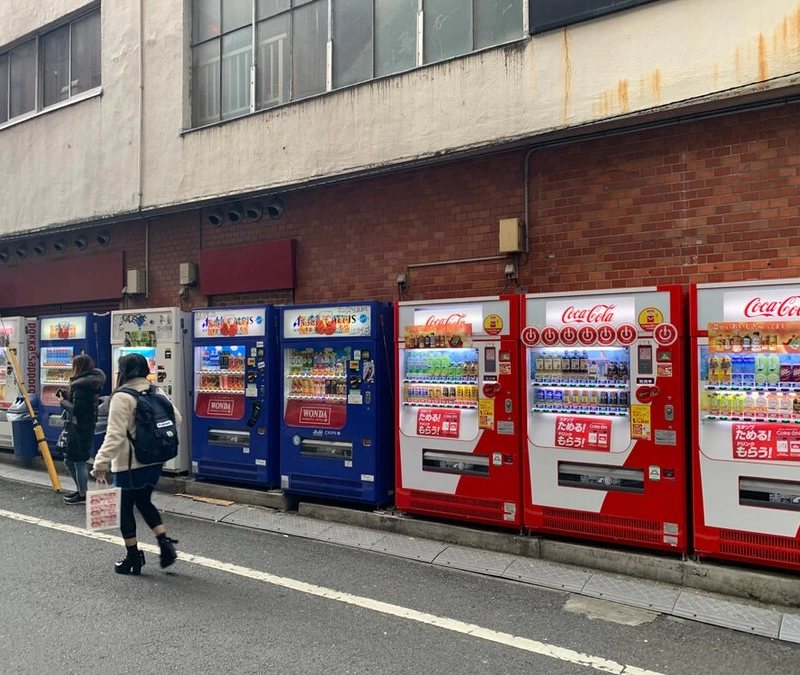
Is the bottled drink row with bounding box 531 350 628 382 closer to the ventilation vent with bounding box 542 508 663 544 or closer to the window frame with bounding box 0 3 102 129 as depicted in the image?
the ventilation vent with bounding box 542 508 663 544

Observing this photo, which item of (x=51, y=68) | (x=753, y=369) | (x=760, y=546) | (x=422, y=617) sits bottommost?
(x=422, y=617)

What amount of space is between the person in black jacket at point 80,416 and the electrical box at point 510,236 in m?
5.13

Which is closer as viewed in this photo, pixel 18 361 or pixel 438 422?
pixel 438 422

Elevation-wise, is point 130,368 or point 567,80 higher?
point 567,80

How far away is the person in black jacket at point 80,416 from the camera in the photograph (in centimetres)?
771

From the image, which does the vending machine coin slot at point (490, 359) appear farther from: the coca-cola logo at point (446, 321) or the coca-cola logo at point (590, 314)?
the coca-cola logo at point (590, 314)

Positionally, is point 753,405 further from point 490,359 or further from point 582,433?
point 490,359

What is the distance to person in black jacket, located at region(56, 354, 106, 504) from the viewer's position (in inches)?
303

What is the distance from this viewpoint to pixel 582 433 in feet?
18.3

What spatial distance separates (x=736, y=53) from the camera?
18.6 ft

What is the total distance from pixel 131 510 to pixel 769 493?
5.09 metres

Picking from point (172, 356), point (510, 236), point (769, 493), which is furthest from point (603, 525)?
point (172, 356)

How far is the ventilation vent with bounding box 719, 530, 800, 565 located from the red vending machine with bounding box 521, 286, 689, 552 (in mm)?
327

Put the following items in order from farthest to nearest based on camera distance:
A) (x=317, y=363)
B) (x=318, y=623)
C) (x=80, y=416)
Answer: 1. (x=80, y=416)
2. (x=317, y=363)
3. (x=318, y=623)
